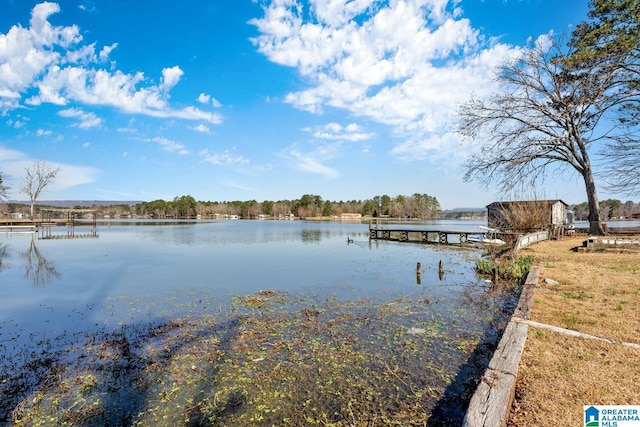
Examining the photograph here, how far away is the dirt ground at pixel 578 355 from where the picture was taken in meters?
3.21

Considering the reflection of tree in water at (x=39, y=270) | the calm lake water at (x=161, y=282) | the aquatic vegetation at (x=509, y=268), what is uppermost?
the aquatic vegetation at (x=509, y=268)

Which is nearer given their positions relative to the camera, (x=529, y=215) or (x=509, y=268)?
(x=509, y=268)

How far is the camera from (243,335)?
22.2ft

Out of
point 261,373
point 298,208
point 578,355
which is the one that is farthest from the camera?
point 298,208

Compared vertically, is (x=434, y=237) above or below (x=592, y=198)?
below

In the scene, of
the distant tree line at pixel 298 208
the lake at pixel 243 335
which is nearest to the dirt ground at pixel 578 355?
the lake at pixel 243 335

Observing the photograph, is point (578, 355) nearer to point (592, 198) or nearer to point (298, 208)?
point (592, 198)

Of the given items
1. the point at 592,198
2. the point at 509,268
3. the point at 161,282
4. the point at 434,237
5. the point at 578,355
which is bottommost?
the point at 434,237

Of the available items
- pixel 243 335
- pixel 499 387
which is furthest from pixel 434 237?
pixel 499 387

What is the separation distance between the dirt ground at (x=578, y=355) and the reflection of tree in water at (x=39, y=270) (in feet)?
49.0

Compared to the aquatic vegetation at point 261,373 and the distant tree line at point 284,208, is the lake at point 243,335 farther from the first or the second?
the distant tree line at point 284,208

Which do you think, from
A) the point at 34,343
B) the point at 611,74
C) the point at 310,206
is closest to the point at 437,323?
the point at 34,343

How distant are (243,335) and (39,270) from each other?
13484 millimetres

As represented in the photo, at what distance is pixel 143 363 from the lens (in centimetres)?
550
